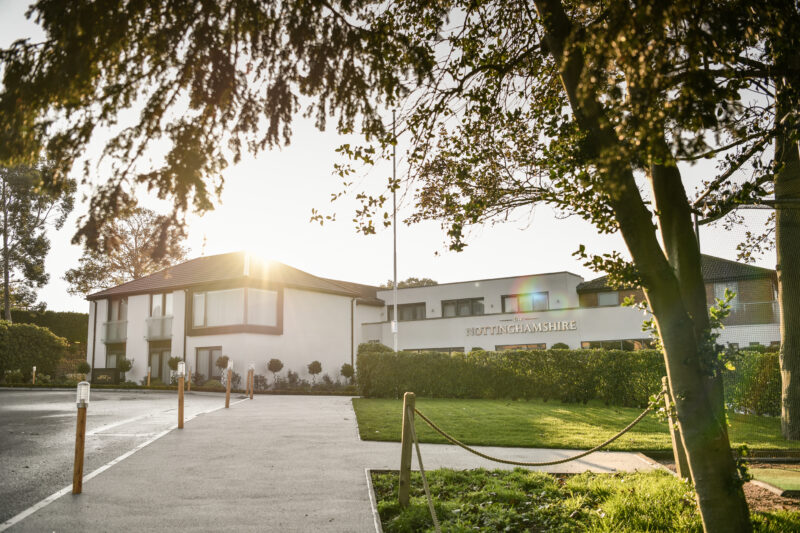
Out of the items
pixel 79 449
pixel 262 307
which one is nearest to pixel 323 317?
pixel 262 307

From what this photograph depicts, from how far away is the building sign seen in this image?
1226 inches

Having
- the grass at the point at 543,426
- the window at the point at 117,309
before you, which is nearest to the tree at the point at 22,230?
the window at the point at 117,309

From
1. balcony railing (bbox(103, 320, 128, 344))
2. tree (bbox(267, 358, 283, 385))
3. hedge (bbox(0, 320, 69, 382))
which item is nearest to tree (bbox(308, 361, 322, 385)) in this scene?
tree (bbox(267, 358, 283, 385))

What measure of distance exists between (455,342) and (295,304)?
367 inches

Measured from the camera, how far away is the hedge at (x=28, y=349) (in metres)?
27.1

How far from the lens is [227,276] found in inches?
1201

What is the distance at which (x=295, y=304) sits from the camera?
3247cm

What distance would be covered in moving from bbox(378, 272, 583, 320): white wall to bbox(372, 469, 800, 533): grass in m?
28.7

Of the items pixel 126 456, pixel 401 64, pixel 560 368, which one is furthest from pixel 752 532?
pixel 560 368

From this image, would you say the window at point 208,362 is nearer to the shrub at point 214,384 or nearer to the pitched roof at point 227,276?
the shrub at point 214,384

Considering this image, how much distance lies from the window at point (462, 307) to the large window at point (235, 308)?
12034 mm

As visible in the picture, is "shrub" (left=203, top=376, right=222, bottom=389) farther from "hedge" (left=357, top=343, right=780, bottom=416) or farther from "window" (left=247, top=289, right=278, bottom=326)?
"hedge" (left=357, top=343, right=780, bottom=416)

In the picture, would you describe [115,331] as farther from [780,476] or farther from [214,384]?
[780,476]

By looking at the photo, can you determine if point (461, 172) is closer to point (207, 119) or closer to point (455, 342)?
point (207, 119)
